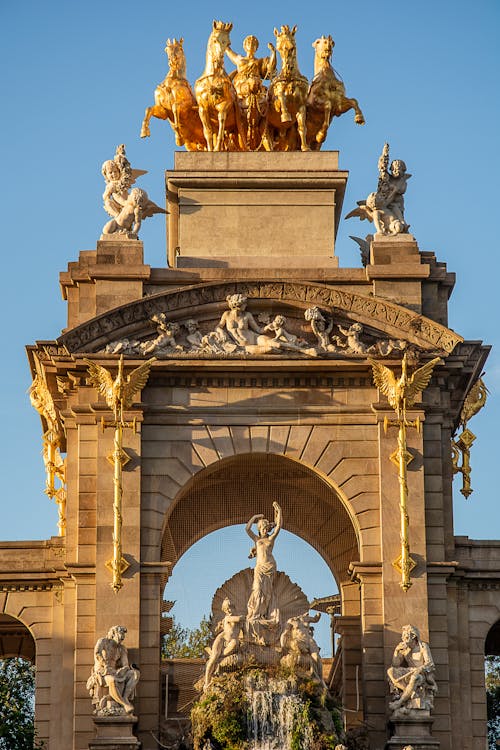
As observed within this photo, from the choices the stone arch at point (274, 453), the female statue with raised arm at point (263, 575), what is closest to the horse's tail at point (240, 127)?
the stone arch at point (274, 453)

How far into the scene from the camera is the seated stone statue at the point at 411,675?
50.7 m

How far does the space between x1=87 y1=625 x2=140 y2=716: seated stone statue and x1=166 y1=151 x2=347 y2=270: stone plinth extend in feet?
33.1

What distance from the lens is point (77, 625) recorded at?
170ft

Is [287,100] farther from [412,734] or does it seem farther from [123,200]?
[412,734]

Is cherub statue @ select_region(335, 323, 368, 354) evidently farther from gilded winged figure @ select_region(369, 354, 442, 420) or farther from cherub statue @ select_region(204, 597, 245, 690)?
cherub statue @ select_region(204, 597, 245, 690)

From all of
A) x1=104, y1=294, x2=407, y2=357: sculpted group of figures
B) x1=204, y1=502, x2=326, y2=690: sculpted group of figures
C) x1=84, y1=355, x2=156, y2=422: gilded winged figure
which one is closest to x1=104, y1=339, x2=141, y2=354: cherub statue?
x1=104, y1=294, x2=407, y2=357: sculpted group of figures

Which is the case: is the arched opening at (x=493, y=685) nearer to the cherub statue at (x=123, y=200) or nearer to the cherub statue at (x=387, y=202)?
the cherub statue at (x=387, y=202)

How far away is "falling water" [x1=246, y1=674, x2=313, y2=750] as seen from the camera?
49.6 m

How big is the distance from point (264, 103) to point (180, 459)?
1000 centimetres

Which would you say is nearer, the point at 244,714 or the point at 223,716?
the point at 223,716

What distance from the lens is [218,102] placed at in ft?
188

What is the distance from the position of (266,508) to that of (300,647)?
5744 millimetres

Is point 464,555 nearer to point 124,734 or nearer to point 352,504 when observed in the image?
point 352,504

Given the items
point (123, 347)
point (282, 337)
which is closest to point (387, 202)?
point (282, 337)
